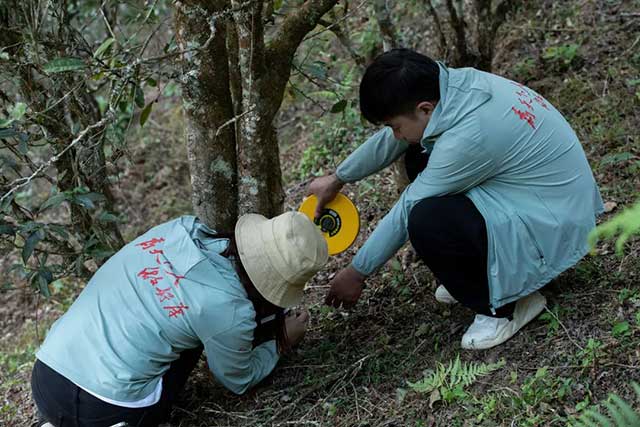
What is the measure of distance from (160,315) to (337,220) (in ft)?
3.32

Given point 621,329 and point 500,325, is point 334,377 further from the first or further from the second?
point 621,329

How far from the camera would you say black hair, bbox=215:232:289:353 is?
2834 millimetres

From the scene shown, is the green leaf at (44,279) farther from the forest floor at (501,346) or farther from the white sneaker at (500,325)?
the white sneaker at (500,325)

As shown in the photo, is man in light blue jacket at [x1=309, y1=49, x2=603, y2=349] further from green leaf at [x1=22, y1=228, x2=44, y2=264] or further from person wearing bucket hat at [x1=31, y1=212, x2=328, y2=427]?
green leaf at [x1=22, y1=228, x2=44, y2=264]

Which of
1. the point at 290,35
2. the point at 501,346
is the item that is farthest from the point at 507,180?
the point at 290,35

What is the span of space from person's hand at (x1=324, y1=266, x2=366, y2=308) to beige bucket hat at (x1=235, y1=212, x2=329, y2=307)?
272mm

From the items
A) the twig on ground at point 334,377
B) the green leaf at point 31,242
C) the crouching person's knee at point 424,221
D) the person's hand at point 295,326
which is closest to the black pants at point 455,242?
the crouching person's knee at point 424,221

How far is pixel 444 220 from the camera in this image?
109 inches

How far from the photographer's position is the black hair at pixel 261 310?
112 inches

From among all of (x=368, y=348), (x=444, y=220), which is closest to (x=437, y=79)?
(x=444, y=220)

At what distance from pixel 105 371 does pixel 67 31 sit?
75.0 inches

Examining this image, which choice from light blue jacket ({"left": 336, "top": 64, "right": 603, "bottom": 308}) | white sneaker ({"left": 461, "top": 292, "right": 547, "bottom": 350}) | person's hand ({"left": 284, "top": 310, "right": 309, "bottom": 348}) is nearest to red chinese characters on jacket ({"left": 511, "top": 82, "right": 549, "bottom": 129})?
light blue jacket ({"left": 336, "top": 64, "right": 603, "bottom": 308})

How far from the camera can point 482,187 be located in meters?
2.81

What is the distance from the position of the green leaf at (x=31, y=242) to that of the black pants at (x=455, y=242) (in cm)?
159
